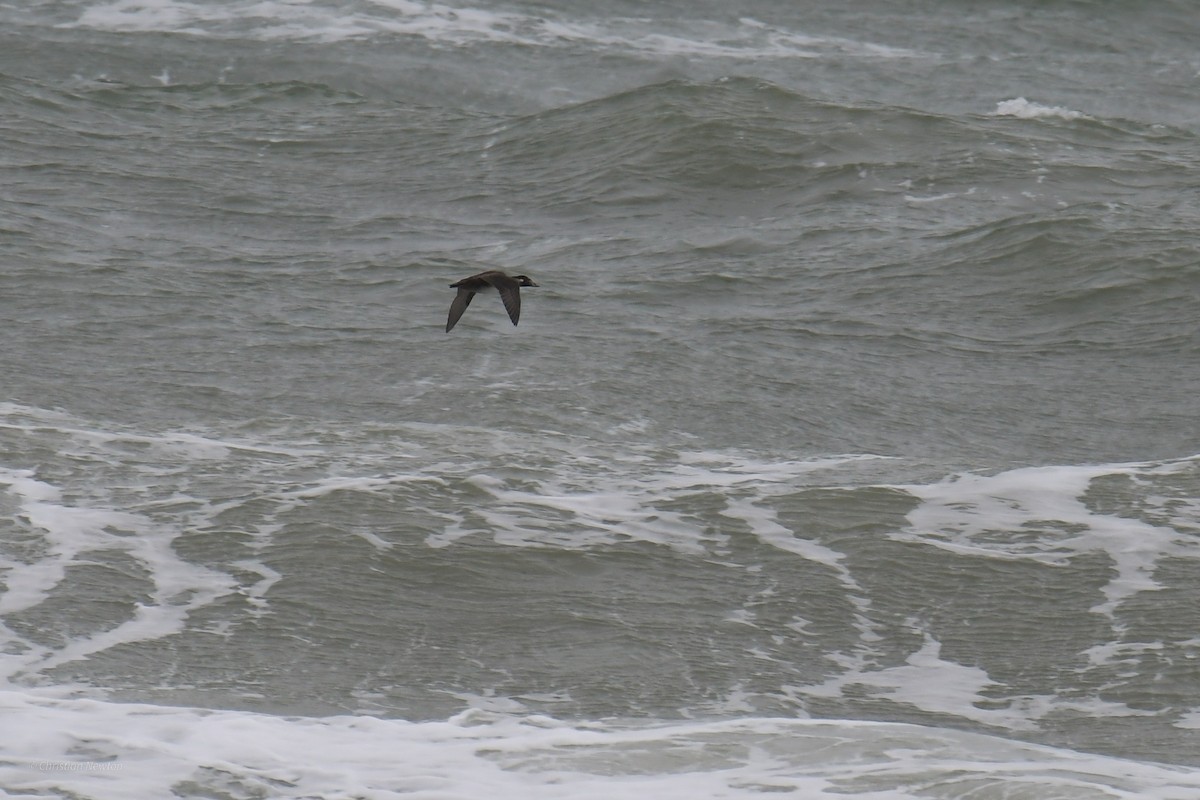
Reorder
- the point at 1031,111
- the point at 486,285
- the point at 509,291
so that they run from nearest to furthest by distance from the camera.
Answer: the point at 509,291 < the point at 486,285 < the point at 1031,111

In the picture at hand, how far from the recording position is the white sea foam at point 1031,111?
15968 millimetres

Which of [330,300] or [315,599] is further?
[330,300]

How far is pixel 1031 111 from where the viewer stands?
16.2 metres

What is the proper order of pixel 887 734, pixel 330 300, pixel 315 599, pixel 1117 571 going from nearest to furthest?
pixel 887 734 < pixel 315 599 < pixel 1117 571 < pixel 330 300

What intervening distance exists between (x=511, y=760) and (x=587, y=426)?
369cm

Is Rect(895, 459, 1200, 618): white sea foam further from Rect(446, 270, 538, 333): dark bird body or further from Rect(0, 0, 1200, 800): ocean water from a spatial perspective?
Rect(446, 270, 538, 333): dark bird body

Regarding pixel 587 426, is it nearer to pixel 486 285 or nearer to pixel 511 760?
pixel 486 285

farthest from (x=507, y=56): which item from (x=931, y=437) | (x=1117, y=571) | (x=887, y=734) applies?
(x=887, y=734)

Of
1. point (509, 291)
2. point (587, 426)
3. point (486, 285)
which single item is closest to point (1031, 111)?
point (587, 426)

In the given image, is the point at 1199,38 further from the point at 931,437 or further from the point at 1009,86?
the point at 931,437

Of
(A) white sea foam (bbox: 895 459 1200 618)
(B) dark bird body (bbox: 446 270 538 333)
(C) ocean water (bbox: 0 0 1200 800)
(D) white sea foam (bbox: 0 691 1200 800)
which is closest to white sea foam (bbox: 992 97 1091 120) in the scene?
(C) ocean water (bbox: 0 0 1200 800)

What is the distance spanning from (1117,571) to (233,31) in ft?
41.3

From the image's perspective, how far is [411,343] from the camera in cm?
1055

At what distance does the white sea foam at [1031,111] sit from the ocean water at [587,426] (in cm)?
16
